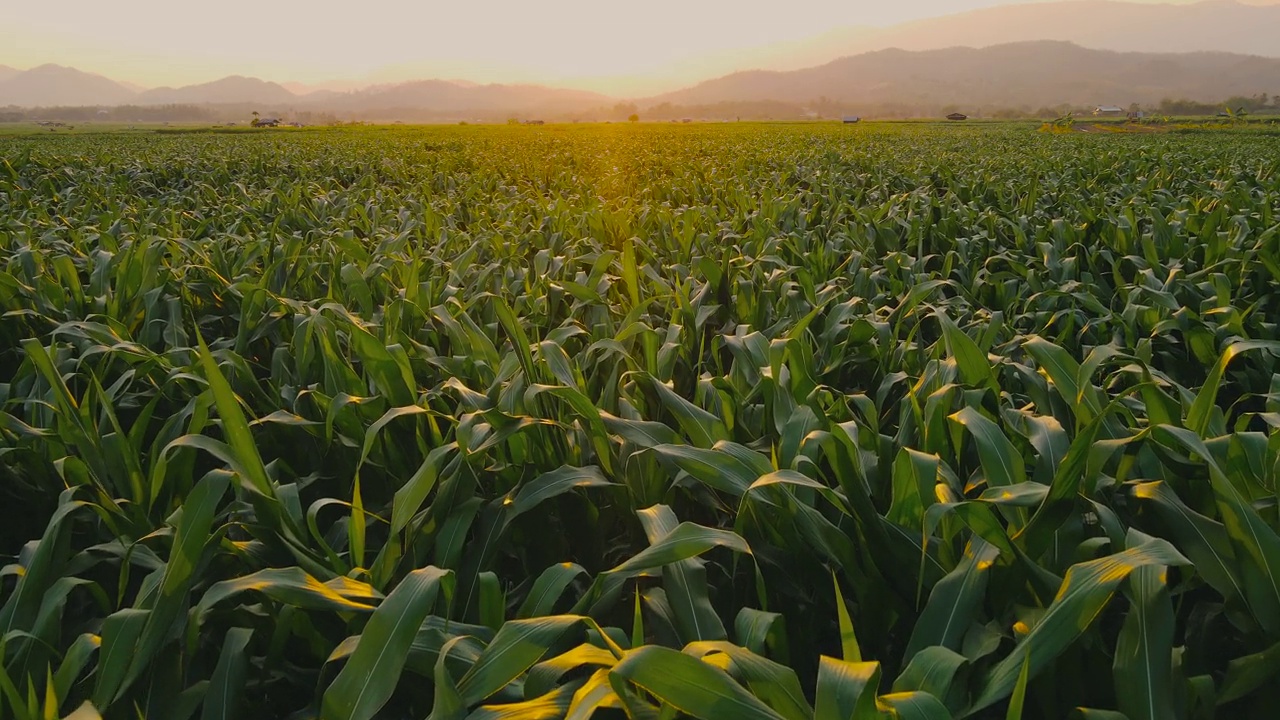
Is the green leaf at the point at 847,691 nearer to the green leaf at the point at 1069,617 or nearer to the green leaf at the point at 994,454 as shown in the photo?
the green leaf at the point at 1069,617

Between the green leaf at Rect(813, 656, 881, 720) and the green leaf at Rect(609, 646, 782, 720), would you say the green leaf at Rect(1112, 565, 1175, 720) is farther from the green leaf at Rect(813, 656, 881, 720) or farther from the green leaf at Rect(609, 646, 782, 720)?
the green leaf at Rect(609, 646, 782, 720)

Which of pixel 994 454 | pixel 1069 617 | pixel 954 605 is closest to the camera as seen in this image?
pixel 1069 617

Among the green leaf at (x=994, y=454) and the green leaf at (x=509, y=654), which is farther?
the green leaf at (x=994, y=454)

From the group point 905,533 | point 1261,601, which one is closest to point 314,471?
point 905,533

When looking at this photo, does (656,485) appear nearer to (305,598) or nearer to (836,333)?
(305,598)

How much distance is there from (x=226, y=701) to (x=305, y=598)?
0.22 meters

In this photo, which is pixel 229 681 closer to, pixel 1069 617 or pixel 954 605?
pixel 954 605

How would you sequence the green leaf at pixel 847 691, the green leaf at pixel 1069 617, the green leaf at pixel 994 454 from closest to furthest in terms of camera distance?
the green leaf at pixel 847 691
the green leaf at pixel 1069 617
the green leaf at pixel 994 454

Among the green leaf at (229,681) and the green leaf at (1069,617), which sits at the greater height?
the green leaf at (1069,617)

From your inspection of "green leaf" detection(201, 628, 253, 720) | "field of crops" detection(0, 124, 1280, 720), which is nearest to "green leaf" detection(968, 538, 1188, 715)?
"field of crops" detection(0, 124, 1280, 720)

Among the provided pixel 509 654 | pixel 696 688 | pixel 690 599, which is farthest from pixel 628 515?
pixel 696 688

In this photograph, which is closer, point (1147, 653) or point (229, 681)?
point (1147, 653)

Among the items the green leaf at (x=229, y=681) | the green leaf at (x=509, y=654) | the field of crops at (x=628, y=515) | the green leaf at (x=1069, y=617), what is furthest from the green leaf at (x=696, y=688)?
the green leaf at (x=229, y=681)

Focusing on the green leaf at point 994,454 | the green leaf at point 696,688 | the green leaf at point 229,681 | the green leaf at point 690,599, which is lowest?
the green leaf at point 229,681
